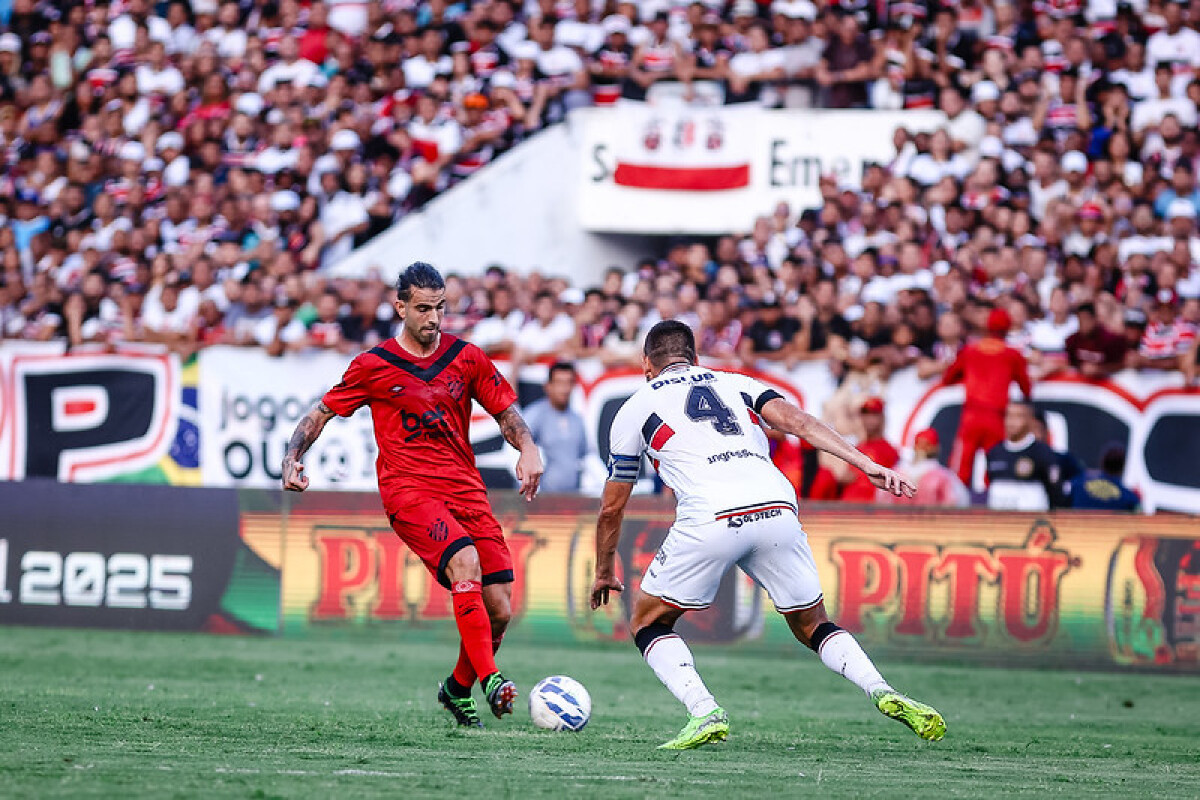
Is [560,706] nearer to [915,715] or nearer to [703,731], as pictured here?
[703,731]

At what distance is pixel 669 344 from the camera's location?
28.2ft

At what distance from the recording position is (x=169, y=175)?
2342 centimetres

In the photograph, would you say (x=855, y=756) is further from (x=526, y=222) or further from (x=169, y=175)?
(x=169, y=175)

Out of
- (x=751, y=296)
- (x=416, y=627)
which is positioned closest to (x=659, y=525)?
(x=416, y=627)

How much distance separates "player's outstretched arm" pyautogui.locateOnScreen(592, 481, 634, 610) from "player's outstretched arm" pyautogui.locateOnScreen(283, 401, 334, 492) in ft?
5.49

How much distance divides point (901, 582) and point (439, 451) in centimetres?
716

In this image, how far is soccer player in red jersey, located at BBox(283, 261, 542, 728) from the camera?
9.22m

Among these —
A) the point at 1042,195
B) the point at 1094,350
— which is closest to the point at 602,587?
the point at 1094,350

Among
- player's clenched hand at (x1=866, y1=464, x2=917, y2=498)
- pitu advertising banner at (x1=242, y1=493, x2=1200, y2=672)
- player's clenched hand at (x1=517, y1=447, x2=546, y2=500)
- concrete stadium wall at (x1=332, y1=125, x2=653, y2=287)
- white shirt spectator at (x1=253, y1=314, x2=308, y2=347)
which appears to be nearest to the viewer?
player's clenched hand at (x1=866, y1=464, x2=917, y2=498)

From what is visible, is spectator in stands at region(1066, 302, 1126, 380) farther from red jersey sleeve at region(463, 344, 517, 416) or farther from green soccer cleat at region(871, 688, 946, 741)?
green soccer cleat at region(871, 688, 946, 741)

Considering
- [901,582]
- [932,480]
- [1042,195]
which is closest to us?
[901,582]

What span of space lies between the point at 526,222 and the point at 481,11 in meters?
3.12

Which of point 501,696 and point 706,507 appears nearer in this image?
point 706,507

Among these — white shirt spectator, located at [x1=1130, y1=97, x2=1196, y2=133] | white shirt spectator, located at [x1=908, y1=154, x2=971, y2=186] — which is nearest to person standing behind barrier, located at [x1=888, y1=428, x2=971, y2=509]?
white shirt spectator, located at [x1=908, y1=154, x2=971, y2=186]
